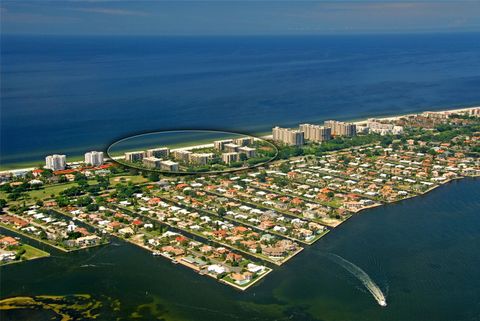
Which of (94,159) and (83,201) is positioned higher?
(94,159)

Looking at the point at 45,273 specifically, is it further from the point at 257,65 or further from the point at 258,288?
the point at 257,65

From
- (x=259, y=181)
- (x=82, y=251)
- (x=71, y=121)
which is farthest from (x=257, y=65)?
(x=82, y=251)

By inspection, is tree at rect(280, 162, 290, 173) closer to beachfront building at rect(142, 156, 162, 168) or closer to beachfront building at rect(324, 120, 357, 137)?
beachfront building at rect(142, 156, 162, 168)

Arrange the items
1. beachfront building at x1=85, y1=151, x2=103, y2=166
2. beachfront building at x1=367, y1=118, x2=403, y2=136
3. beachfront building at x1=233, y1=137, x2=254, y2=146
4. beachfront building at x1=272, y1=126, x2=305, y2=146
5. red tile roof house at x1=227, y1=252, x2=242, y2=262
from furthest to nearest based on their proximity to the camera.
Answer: beachfront building at x1=367, y1=118, x2=403, y2=136, beachfront building at x1=272, y1=126, x2=305, y2=146, beachfront building at x1=85, y1=151, x2=103, y2=166, beachfront building at x1=233, y1=137, x2=254, y2=146, red tile roof house at x1=227, y1=252, x2=242, y2=262

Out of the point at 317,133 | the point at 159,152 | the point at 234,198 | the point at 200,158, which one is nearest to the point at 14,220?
the point at 159,152

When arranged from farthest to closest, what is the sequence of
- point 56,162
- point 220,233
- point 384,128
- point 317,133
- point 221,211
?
point 384,128 → point 317,133 → point 56,162 → point 221,211 → point 220,233

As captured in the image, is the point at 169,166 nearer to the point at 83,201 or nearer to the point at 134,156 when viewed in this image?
the point at 134,156

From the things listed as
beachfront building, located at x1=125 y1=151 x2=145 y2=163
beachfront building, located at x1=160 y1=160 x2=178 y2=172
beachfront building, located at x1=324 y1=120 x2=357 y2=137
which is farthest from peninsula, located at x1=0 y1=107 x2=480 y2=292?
beachfront building, located at x1=324 y1=120 x2=357 y2=137
